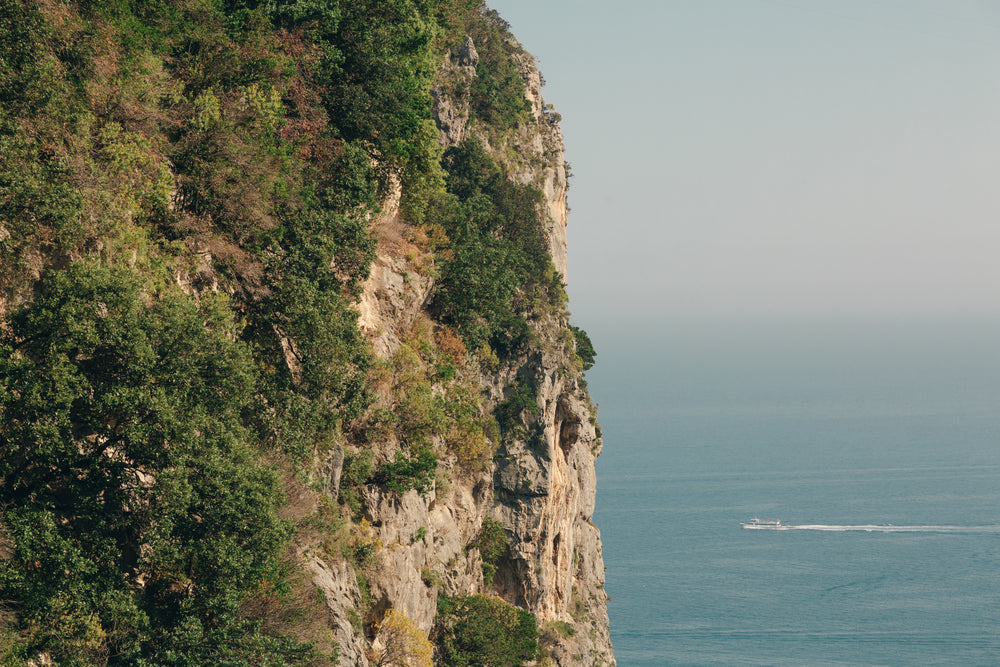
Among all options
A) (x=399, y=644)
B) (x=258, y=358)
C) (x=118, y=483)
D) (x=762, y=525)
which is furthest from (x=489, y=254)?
(x=762, y=525)

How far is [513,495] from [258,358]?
18446 mm

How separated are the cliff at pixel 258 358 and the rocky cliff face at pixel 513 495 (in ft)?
0.47

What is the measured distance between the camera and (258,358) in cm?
2464

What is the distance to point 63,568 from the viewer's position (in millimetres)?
17562

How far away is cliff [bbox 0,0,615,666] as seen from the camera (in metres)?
18.3

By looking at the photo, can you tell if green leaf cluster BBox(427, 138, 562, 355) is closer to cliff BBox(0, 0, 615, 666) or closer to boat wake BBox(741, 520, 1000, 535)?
cliff BBox(0, 0, 615, 666)

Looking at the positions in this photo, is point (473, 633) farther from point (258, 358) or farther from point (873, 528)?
point (873, 528)

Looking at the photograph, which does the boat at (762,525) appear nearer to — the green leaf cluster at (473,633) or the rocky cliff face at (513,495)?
the rocky cliff face at (513,495)

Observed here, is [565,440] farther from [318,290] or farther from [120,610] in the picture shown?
[120,610]

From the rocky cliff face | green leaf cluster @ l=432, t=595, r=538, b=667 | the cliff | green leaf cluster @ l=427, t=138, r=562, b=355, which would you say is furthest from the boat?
green leaf cluster @ l=432, t=595, r=538, b=667

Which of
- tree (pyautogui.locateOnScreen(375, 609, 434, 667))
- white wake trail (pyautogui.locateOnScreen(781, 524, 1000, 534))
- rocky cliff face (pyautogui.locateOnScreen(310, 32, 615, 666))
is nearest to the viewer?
tree (pyautogui.locateOnScreen(375, 609, 434, 667))

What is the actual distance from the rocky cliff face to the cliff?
14cm

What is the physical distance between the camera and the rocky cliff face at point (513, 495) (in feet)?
92.3

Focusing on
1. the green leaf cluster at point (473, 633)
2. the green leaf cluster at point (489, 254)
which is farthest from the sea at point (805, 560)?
the green leaf cluster at point (473, 633)
